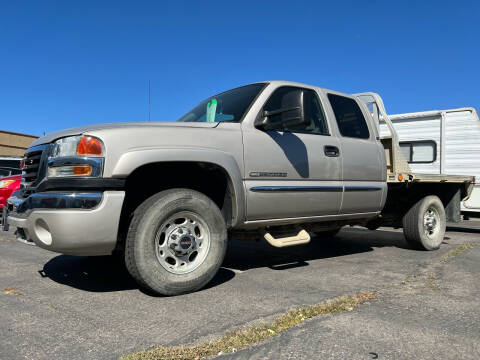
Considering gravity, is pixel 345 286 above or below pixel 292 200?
below

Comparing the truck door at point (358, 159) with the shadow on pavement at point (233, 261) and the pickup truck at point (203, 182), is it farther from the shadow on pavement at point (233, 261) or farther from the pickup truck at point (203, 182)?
the shadow on pavement at point (233, 261)

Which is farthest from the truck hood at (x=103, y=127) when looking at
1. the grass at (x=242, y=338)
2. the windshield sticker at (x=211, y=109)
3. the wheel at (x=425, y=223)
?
the wheel at (x=425, y=223)

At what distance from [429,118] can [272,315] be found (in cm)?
800

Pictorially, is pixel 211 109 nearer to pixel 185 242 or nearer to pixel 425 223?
pixel 185 242

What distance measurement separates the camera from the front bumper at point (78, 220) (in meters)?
2.81

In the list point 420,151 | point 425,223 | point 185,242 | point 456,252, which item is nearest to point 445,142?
point 420,151

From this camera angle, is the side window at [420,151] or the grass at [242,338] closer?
the grass at [242,338]

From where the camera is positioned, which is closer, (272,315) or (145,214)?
(272,315)

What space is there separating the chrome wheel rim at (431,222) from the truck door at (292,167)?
2177 millimetres

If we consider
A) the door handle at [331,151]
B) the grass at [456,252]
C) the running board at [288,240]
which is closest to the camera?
the running board at [288,240]

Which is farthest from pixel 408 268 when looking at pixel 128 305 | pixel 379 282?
pixel 128 305

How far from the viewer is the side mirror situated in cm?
356

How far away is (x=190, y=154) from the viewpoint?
3221 millimetres

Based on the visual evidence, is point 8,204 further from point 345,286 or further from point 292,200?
point 345,286
